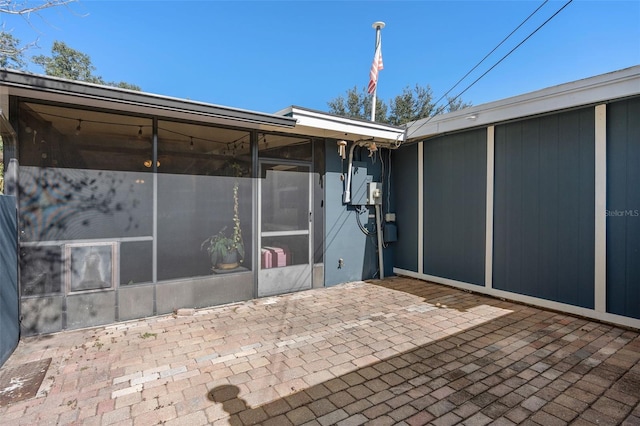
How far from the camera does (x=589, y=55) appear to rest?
4.76 metres

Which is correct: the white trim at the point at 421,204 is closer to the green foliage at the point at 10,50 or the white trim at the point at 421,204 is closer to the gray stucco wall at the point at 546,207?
the gray stucco wall at the point at 546,207

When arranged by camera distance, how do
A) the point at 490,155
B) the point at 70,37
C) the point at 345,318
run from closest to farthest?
the point at 345,318 → the point at 70,37 → the point at 490,155

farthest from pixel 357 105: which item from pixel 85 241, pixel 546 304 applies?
pixel 85 241

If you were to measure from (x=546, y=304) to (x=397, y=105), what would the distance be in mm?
15976

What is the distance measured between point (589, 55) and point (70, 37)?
7.67 m

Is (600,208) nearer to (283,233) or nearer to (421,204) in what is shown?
(421,204)

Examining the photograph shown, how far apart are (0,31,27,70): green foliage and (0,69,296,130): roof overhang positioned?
89cm

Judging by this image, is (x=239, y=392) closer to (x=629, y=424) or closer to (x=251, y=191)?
(x=629, y=424)

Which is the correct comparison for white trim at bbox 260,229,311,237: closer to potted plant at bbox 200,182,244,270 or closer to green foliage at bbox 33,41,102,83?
potted plant at bbox 200,182,244,270

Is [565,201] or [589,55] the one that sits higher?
[589,55]

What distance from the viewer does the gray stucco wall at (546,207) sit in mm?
3688

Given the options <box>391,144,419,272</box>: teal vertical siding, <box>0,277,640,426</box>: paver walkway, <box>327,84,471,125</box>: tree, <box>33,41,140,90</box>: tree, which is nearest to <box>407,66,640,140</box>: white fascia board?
<box>391,144,419,272</box>: teal vertical siding

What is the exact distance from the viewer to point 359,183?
5512 millimetres

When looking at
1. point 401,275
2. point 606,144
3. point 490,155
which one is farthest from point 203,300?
point 606,144
